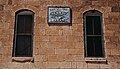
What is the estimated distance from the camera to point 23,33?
10.2 meters

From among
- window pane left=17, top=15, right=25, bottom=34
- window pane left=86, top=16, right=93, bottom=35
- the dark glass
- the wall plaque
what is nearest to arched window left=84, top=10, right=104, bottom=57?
window pane left=86, top=16, right=93, bottom=35

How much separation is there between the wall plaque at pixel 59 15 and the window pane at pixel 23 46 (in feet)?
4.02

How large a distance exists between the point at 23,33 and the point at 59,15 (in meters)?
1.71

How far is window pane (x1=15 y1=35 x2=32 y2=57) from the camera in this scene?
393 inches

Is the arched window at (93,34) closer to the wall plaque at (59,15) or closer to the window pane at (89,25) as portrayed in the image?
the window pane at (89,25)

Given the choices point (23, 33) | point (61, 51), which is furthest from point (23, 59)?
point (61, 51)

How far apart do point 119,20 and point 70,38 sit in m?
2.27

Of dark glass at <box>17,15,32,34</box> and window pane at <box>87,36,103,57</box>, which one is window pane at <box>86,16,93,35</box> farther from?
dark glass at <box>17,15,32,34</box>

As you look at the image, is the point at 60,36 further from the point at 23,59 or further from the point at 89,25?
the point at 23,59

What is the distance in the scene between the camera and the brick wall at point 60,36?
31.9 ft

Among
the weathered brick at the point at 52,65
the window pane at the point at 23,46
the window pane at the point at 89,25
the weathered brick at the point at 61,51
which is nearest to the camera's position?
the weathered brick at the point at 52,65

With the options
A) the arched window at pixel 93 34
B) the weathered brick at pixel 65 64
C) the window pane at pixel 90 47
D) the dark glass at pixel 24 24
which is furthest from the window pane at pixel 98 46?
the dark glass at pixel 24 24

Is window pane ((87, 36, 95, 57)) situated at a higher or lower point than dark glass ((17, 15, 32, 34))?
lower

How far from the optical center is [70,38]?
10.0 meters
